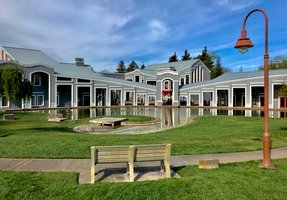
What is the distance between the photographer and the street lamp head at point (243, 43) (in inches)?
283

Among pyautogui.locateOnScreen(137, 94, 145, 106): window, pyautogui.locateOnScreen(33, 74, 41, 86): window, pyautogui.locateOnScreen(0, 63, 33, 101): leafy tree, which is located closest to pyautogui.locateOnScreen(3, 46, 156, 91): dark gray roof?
pyautogui.locateOnScreen(33, 74, 41, 86): window

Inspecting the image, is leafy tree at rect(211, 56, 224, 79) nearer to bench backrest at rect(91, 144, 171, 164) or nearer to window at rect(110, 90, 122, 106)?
window at rect(110, 90, 122, 106)

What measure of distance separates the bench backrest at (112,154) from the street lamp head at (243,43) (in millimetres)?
4454

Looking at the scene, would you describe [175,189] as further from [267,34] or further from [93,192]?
[267,34]

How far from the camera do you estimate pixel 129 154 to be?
556 cm

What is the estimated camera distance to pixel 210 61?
87.3 metres

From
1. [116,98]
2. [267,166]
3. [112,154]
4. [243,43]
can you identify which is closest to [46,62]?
[116,98]

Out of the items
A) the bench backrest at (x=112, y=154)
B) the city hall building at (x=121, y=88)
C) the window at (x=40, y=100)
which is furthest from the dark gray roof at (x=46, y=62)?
the bench backrest at (x=112, y=154)

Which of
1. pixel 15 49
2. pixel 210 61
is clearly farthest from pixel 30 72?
pixel 210 61

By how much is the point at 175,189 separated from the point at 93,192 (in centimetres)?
157

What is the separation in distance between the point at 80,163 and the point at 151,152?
94.0 inches

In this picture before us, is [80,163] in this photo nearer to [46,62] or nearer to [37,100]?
[37,100]

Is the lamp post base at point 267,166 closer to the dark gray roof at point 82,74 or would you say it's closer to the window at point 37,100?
the window at point 37,100

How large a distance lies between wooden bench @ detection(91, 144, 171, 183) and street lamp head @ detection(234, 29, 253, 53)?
12.4 ft
